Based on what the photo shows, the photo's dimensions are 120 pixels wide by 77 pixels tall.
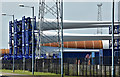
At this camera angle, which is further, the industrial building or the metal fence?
the industrial building

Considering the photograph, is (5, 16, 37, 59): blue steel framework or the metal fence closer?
the metal fence

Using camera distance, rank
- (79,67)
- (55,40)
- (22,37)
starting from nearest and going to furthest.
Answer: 1. (79,67)
2. (22,37)
3. (55,40)

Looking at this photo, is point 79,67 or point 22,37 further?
point 22,37

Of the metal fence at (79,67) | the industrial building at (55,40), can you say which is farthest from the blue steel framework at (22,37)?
the metal fence at (79,67)

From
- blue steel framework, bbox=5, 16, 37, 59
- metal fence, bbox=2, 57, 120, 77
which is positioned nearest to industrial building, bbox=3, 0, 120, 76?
blue steel framework, bbox=5, 16, 37, 59

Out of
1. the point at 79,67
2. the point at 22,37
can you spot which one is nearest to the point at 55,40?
the point at 22,37

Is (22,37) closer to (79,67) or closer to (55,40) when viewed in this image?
(55,40)

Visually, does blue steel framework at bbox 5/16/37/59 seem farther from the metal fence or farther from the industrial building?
the metal fence

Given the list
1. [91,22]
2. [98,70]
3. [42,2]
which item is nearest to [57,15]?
[42,2]

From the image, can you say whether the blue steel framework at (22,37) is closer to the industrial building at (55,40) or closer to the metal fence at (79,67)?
the industrial building at (55,40)

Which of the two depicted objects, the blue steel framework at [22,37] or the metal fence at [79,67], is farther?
the blue steel framework at [22,37]

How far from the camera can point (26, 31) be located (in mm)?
88938

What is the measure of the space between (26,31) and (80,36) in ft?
139

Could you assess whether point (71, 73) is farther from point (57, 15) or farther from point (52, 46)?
point (52, 46)
